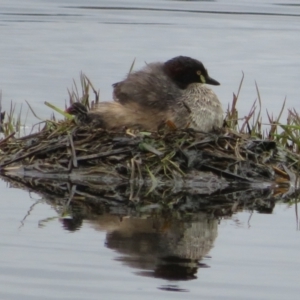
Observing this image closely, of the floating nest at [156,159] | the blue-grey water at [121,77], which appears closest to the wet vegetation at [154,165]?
the floating nest at [156,159]

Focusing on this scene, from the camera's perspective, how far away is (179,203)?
358 inches

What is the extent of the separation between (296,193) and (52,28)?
1227 centimetres

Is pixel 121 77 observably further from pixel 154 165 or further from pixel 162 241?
pixel 162 241

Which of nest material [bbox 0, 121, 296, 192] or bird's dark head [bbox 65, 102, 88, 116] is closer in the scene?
nest material [bbox 0, 121, 296, 192]

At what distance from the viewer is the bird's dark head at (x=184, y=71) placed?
10398 mm

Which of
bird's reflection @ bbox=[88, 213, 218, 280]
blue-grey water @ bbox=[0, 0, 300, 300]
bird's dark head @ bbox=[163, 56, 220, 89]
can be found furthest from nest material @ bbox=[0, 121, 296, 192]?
bird's reflection @ bbox=[88, 213, 218, 280]

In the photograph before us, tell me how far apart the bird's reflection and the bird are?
1.38m

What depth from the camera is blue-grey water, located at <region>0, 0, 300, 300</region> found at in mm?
7031

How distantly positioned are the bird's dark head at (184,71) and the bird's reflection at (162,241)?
1.91 m

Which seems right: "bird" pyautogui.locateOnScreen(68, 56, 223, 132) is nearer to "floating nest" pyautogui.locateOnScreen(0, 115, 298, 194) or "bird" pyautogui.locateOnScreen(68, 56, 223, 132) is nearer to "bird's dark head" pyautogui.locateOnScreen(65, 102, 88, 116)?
"bird's dark head" pyautogui.locateOnScreen(65, 102, 88, 116)

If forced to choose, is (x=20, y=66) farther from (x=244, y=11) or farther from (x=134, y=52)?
(x=244, y=11)

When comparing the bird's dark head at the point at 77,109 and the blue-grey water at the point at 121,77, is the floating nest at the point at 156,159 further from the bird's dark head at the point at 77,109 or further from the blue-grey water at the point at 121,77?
the blue-grey water at the point at 121,77

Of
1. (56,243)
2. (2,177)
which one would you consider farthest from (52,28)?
(56,243)

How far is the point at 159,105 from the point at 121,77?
231 inches
